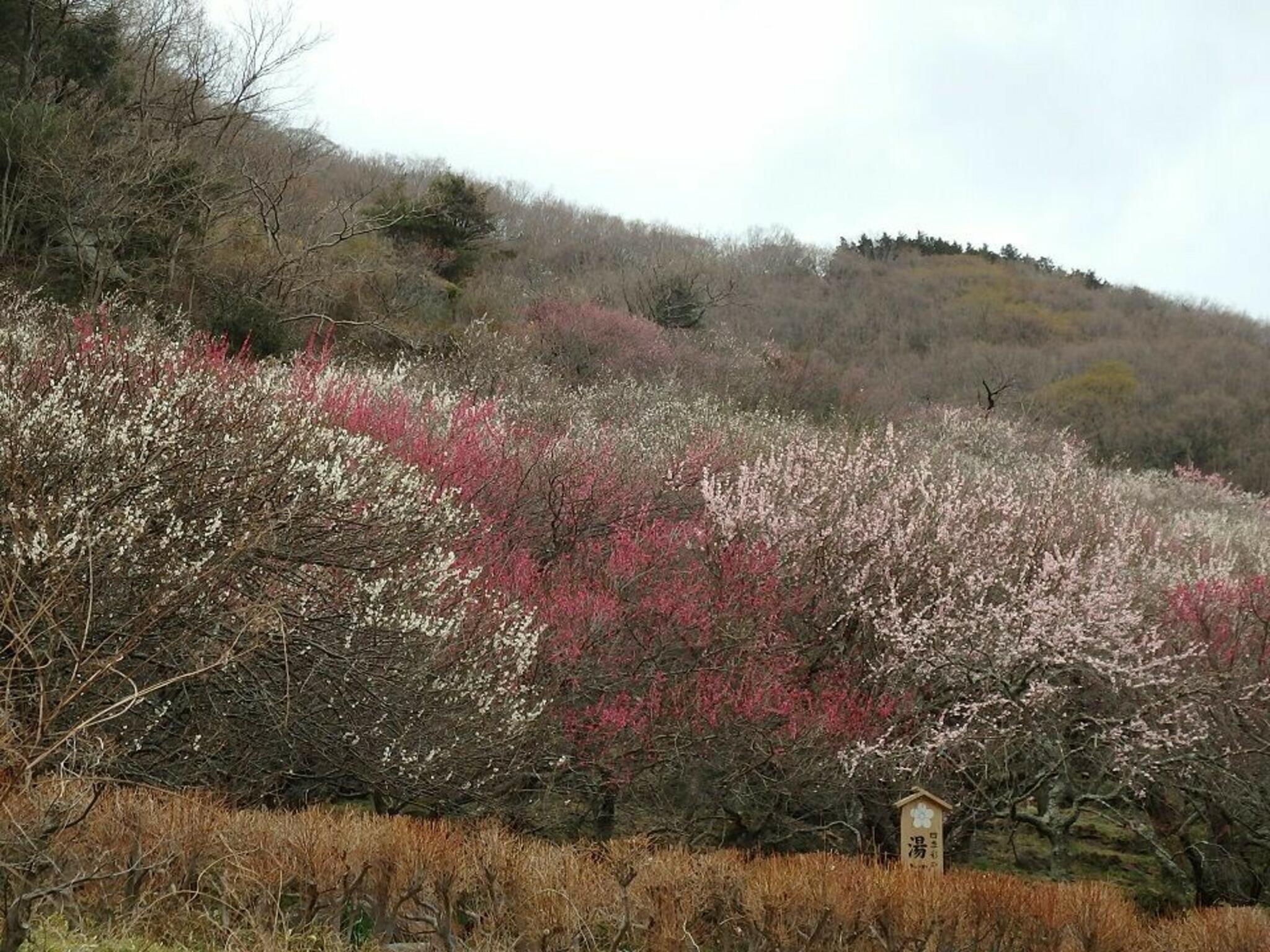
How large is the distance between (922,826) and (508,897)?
3.26 m

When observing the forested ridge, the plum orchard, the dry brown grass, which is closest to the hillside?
the forested ridge

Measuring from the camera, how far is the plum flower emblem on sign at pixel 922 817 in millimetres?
8516

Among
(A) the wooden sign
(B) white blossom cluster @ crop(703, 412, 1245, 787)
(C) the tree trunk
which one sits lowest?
(C) the tree trunk

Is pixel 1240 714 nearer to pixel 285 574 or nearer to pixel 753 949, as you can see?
pixel 753 949

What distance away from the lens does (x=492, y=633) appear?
9938mm

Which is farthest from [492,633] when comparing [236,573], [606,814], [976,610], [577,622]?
[976,610]

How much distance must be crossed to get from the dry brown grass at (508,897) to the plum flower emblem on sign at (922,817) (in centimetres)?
112

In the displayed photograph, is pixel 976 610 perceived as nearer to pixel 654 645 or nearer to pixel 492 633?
pixel 654 645

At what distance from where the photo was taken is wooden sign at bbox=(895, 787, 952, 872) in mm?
8445

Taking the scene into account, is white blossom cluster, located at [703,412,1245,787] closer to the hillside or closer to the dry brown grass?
the dry brown grass

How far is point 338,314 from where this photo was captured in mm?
25375

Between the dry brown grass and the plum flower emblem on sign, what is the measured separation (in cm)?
112

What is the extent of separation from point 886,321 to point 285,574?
45.3 metres

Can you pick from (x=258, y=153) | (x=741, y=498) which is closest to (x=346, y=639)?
(x=741, y=498)
